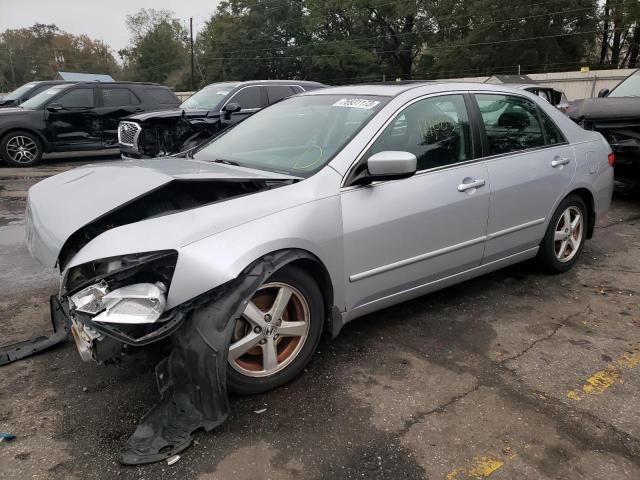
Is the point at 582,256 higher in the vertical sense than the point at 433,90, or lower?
lower

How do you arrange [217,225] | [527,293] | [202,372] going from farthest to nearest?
1. [527,293]
2. [217,225]
3. [202,372]

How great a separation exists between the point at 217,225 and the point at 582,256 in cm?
410

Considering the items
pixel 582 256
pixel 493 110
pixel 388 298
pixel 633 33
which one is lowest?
pixel 582 256

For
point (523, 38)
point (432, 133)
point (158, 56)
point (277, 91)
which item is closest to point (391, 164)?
point (432, 133)

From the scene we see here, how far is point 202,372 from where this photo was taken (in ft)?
8.01

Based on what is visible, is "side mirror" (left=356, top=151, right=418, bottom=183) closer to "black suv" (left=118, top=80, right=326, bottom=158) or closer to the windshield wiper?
the windshield wiper

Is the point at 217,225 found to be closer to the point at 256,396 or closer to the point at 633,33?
the point at 256,396

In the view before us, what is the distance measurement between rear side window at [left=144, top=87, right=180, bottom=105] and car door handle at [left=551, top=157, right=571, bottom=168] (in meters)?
10.4

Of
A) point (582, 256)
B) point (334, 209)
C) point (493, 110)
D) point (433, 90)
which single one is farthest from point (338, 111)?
point (582, 256)

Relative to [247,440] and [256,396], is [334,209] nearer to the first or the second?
[256,396]

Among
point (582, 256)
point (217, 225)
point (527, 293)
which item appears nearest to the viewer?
point (217, 225)

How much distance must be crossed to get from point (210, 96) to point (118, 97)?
9.61 ft

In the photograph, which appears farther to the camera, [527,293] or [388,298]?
[527,293]

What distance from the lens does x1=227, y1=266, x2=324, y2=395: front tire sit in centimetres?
Result: 271
